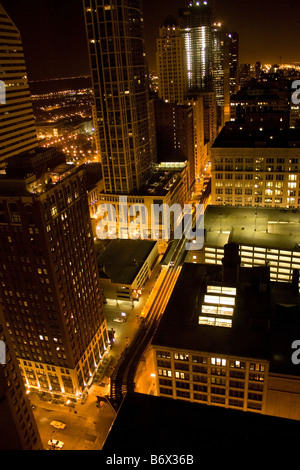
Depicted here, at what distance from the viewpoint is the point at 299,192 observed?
103312 millimetres

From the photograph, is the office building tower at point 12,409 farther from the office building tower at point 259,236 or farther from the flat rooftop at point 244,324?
the office building tower at point 259,236

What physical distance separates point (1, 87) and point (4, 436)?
135 meters

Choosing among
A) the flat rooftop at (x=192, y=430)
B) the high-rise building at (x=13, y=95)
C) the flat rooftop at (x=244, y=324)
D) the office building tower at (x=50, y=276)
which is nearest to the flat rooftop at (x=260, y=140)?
the flat rooftop at (x=244, y=324)

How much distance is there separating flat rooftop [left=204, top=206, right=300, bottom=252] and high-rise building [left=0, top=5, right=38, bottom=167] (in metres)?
92.4

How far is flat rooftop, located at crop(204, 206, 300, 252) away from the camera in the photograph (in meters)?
88.9

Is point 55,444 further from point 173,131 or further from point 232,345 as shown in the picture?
point 173,131

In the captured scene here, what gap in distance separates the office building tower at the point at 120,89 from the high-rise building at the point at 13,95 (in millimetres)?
39911

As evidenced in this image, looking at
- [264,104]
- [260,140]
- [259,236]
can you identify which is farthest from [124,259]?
[264,104]

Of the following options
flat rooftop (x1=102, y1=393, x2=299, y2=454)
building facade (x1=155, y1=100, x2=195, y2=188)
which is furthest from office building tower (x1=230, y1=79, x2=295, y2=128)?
flat rooftop (x1=102, y1=393, x2=299, y2=454)

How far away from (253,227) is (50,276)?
5013cm

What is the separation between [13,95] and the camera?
514 feet

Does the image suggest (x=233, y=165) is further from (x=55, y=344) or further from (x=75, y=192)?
(x=55, y=344)

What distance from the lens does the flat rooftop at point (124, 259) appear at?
115m
